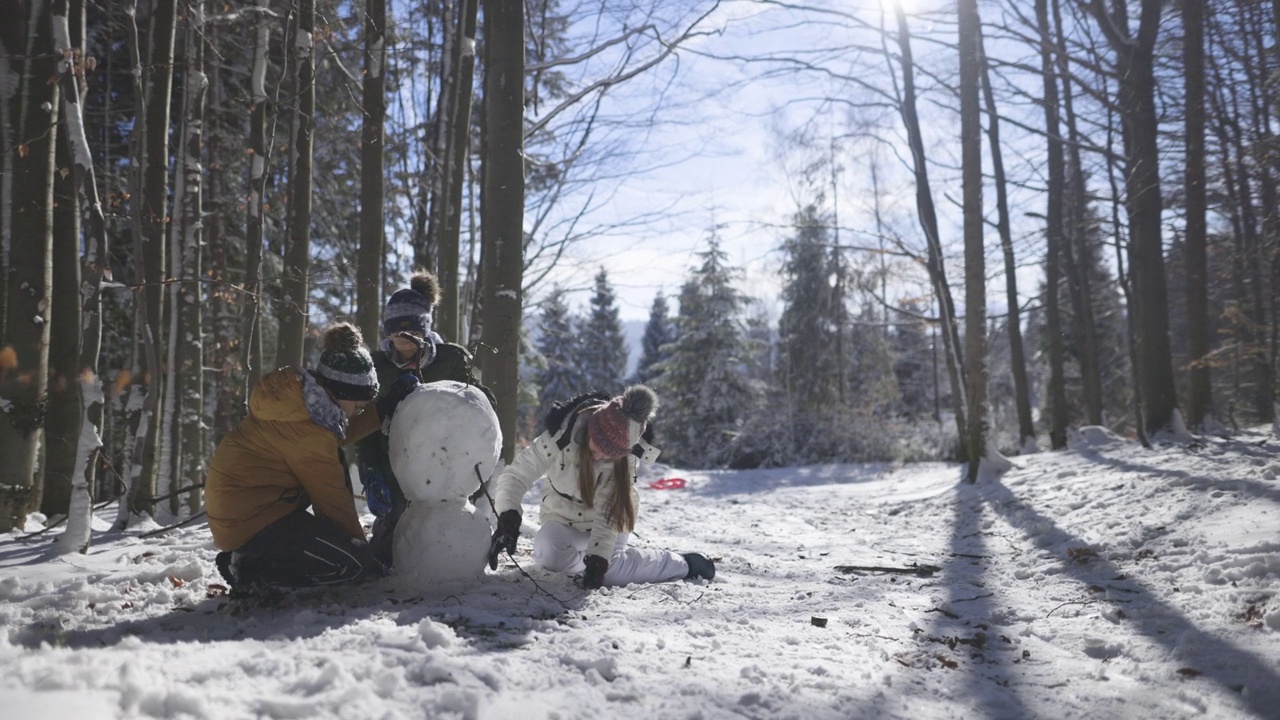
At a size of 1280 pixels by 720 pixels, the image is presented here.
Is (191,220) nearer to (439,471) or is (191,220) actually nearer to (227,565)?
(227,565)

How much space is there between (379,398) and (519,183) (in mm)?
2598

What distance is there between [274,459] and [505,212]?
119 inches

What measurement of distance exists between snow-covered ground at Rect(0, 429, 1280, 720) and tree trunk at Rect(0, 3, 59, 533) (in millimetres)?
446

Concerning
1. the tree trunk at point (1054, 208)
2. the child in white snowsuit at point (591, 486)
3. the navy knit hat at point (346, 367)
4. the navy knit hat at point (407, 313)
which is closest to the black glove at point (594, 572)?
the child in white snowsuit at point (591, 486)

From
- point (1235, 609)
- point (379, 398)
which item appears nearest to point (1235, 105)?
point (1235, 609)

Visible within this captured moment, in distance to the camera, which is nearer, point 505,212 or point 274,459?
point 274,459

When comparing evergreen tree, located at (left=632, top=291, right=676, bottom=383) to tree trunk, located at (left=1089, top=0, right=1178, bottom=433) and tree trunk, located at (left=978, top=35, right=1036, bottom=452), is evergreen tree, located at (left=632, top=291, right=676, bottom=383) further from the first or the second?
tree trunk, located at (left=1089, top=0, right=1178, bottom=433)

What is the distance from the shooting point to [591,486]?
420cm

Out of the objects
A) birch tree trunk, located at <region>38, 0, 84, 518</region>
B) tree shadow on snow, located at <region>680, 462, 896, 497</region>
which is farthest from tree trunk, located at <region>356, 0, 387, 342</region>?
tree shadow on snow, located at <region>680, 462, 896, 497</region>

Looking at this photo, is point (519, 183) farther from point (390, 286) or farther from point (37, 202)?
point (390, 286)

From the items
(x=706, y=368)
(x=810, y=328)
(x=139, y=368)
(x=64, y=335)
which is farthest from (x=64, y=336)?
(x=810, y=328)

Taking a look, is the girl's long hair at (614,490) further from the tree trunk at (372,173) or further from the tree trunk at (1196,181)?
the tree trunk at (1196,181)

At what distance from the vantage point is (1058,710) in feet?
8.66

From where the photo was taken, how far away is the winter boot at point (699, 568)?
4.45 m
